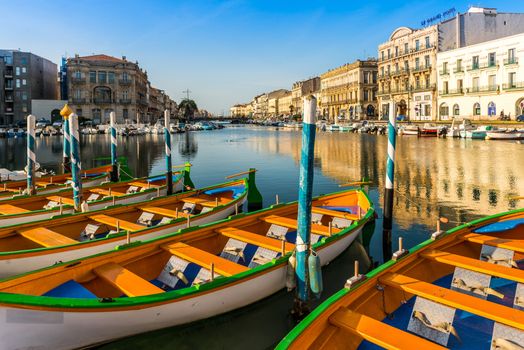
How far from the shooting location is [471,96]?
59250mm

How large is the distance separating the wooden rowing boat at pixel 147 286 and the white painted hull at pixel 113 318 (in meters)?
0.01

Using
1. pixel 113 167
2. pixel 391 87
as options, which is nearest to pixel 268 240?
pixel 113 167

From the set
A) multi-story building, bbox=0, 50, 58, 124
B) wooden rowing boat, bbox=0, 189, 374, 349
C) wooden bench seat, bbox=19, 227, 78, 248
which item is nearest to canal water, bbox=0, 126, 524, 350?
wooden rowing boat, bbox=0, 189, 374, 349

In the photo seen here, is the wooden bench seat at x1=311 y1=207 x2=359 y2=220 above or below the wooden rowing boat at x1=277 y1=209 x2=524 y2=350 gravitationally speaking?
above

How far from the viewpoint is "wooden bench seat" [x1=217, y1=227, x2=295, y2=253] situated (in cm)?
850

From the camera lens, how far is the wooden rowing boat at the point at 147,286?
530 centimetres

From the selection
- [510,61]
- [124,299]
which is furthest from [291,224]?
[510,61]

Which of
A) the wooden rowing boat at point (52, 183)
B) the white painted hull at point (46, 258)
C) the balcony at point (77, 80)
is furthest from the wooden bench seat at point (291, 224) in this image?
the balcony at point (77, 80)

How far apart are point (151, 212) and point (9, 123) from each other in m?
92.8

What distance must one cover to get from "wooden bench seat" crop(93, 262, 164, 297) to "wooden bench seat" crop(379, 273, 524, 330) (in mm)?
3833

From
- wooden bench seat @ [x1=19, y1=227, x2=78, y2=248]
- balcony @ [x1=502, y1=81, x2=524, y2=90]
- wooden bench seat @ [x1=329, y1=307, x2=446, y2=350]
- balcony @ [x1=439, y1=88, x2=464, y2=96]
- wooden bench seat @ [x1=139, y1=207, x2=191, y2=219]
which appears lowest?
wooden bench seat @ [x1=329, y1=307, x2=446, y2=350]

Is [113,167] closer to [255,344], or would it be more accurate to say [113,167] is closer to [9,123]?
[255,344]

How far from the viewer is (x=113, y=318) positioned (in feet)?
19.1

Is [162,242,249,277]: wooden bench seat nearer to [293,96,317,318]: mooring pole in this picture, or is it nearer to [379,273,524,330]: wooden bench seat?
[293,96,317,318]: mooring pole
